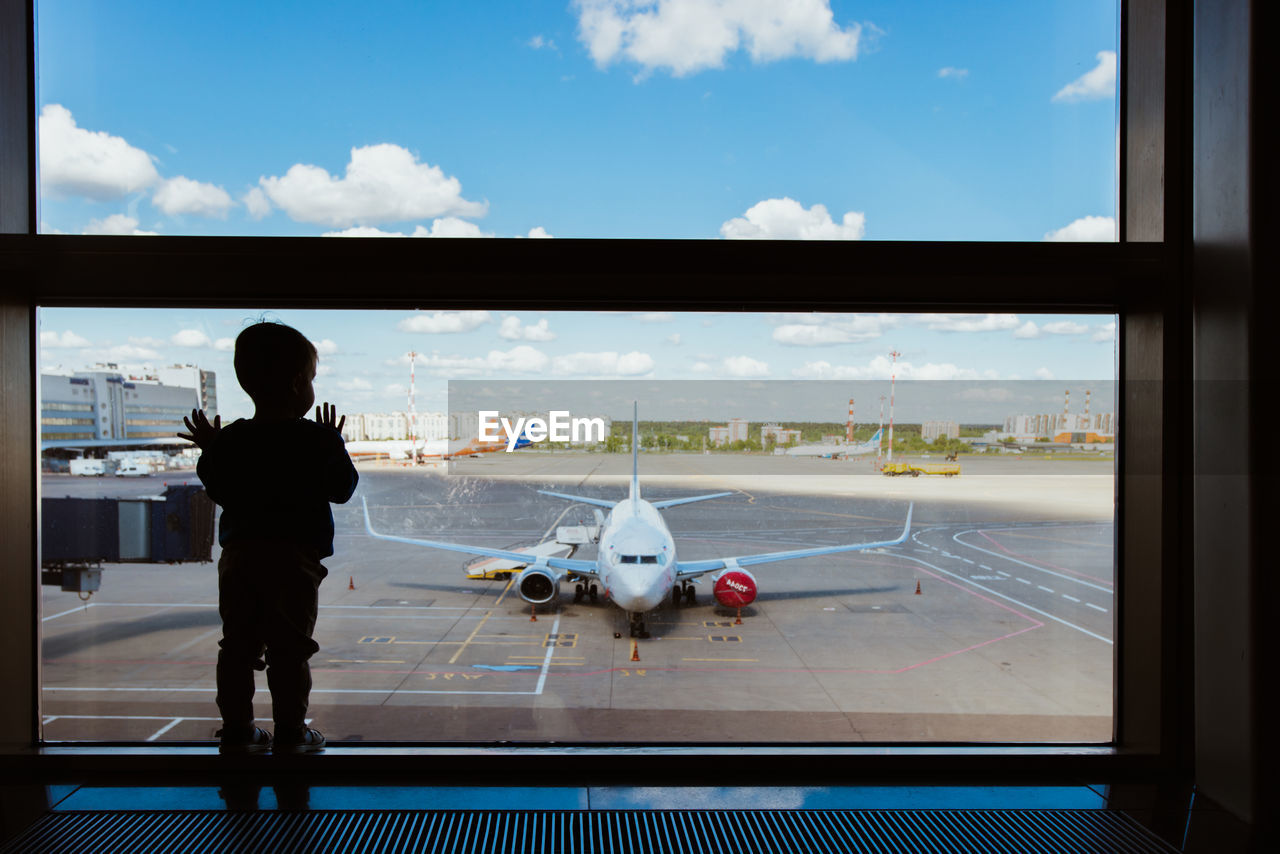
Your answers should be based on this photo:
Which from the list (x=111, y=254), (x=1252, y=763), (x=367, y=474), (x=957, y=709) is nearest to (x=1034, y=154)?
(x=1252, y=763)

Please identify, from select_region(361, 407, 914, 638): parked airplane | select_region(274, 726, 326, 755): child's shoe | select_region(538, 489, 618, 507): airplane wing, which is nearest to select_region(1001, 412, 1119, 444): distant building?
select_region(274, 726, 326, 755): child's shoe

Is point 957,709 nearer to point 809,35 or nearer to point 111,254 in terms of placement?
point 809,35

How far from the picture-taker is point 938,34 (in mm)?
3379

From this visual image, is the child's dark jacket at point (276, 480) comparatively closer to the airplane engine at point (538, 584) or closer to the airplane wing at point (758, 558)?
the airplane engine at point (538, 584)

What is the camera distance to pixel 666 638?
32.7 ft

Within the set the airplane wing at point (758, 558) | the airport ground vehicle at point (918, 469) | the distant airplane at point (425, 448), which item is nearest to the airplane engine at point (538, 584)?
the airplane wing at point (758, 558)

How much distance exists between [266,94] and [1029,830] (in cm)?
488

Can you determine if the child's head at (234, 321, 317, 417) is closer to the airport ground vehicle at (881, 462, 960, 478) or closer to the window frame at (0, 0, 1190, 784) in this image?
the window frame at (0, 0, 1190, 784)

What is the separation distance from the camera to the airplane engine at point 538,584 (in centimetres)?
959

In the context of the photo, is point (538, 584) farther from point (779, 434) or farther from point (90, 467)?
point (90, 467)

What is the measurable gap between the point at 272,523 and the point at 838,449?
458 centimetres

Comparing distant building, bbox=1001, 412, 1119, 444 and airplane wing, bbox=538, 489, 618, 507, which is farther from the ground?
distant building, bbox=1001, 412, 1119, 444

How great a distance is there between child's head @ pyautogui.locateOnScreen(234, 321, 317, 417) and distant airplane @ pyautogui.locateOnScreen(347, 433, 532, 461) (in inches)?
20.2

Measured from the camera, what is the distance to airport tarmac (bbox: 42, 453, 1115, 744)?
3992mm
